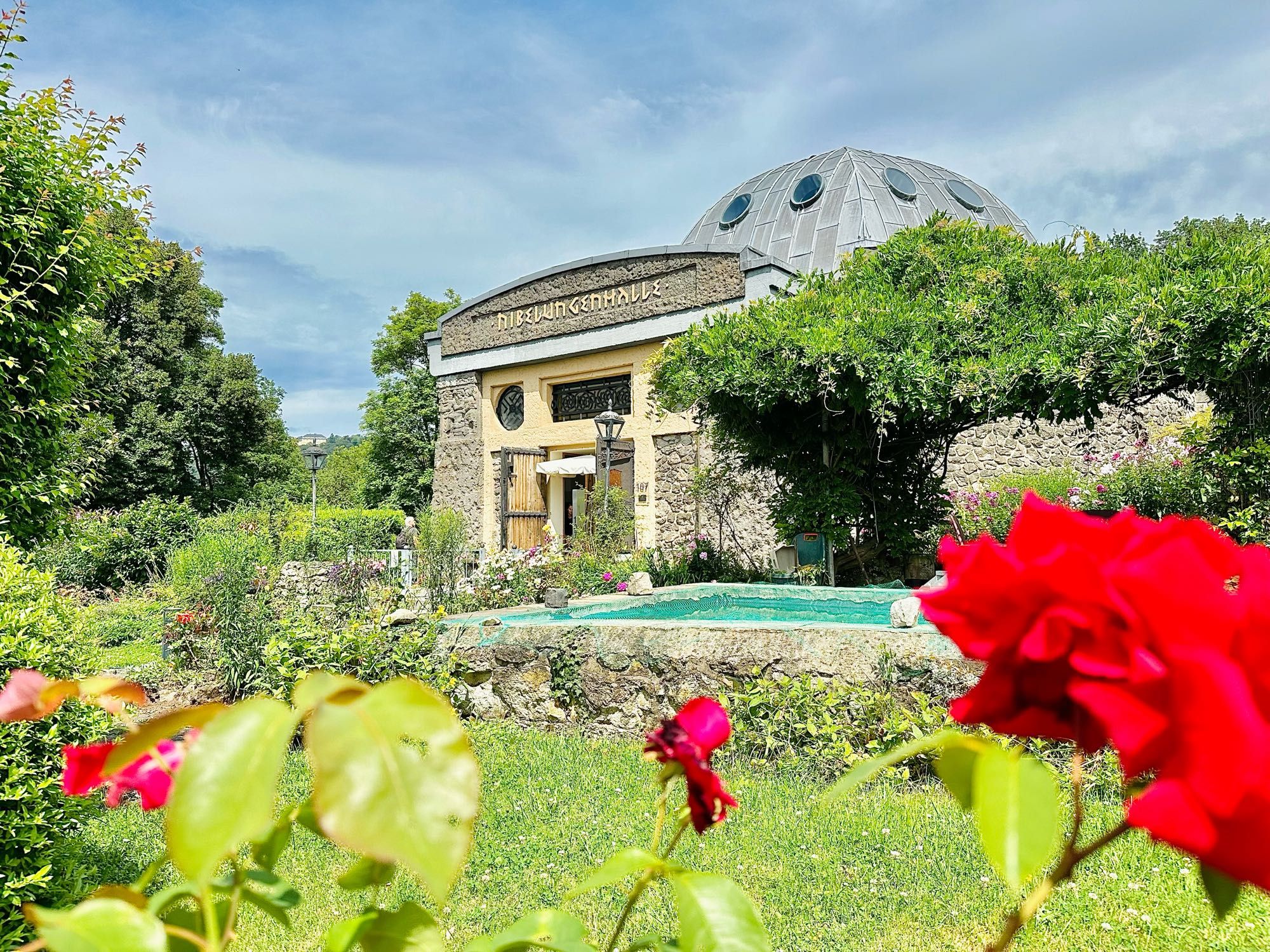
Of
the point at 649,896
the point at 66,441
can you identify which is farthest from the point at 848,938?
the point at 66,441

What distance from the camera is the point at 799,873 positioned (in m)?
2.89

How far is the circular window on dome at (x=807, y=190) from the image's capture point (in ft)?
50.2

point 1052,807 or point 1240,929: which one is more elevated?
point 1052,807

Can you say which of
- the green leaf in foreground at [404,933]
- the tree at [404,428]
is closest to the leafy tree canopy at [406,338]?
the tree at [404,428]

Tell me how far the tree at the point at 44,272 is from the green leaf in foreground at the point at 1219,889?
4094 mm

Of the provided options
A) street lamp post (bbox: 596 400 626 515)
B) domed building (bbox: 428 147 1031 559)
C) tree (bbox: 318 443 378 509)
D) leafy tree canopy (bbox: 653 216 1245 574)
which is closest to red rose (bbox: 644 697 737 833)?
leafy tree canopy (bbox: 653 216 1245 574)

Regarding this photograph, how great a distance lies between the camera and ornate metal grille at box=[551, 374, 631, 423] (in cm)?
1344

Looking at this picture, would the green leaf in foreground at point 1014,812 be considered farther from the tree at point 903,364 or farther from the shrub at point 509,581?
the shrub at point 509,581

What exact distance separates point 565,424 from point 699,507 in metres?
3.75

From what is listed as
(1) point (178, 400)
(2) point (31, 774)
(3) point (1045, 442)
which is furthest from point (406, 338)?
(2) point (31, 774)

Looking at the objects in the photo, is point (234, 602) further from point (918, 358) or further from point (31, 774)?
point (918, 358)

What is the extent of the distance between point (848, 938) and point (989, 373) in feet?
19.1

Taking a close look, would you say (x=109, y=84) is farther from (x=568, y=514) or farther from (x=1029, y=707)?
Result: (x=568, y=514)

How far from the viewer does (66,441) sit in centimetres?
369
